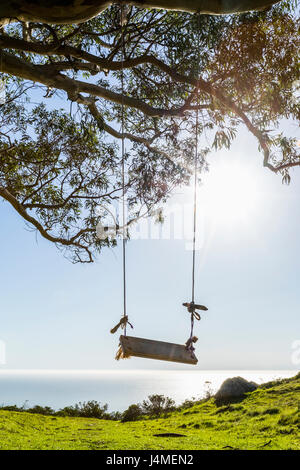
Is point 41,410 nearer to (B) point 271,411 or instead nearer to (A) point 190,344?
(B) point 271,411

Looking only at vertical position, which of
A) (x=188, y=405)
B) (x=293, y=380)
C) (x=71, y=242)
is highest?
(x=71, y=242)

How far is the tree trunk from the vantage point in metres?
3.88

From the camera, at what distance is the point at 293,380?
14352 millimetres

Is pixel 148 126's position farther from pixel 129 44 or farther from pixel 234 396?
pixel 234 396

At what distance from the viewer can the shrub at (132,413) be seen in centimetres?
1440

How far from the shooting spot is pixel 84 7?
391cm

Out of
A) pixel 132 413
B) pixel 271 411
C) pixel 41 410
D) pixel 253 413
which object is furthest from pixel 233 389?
pixel 41 410

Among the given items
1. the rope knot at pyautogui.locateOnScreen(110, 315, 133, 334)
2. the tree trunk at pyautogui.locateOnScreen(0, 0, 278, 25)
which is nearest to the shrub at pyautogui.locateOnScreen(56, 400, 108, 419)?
the rope knot at pyautogui.locateOnScreen(110, 315, 133, 334)

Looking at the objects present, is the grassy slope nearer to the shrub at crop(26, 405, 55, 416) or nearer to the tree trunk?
the shrub at crop(26, 405, 55, 416)

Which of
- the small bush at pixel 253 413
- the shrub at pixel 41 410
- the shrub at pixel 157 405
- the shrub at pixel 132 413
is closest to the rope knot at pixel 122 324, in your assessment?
the small bush at pixel 253 413

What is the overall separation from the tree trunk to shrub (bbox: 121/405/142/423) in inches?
511

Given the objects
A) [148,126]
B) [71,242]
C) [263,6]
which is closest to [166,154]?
[148,126]

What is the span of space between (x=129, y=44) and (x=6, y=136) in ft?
9.21
